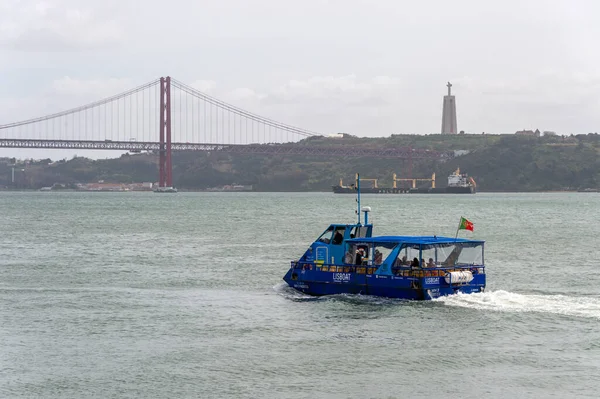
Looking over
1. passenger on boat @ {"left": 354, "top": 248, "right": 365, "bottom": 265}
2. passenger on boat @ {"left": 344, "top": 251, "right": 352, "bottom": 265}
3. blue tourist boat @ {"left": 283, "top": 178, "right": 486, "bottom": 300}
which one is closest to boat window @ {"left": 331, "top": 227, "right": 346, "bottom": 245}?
blue tourist boat @ {"left": 283, "top": 178, "right": 486, "bottom": 300}

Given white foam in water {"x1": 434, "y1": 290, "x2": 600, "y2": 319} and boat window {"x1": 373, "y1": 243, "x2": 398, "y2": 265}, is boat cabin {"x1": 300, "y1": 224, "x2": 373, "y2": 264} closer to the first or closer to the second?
boat window {"x1": 373, "y1": 243, "x2": 398, "y2": 265}

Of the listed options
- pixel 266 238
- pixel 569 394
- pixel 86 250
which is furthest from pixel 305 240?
pixel 569 394

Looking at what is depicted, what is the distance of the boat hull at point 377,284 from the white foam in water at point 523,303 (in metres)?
0.34

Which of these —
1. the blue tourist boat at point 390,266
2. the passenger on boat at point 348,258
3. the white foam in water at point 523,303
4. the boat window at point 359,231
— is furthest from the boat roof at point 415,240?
the white foam in water at point 523,303

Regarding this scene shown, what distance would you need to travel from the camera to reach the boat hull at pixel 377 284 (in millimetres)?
30531

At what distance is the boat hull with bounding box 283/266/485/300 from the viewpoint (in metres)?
30.5

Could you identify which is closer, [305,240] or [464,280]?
[464,280]

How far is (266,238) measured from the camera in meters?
66.1

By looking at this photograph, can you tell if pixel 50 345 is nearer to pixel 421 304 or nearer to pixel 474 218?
pixel 421 304

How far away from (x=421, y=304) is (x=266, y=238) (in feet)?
119

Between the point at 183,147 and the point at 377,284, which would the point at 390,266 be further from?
the point at 183,147

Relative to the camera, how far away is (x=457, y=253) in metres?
32.0

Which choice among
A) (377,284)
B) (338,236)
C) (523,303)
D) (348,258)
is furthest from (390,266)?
(523,303)

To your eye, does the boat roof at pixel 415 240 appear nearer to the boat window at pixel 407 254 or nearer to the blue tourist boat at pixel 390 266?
the blue tourist boat at pixel 390 266
